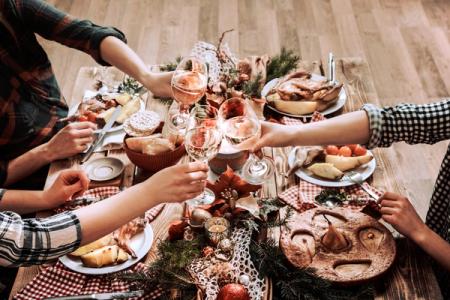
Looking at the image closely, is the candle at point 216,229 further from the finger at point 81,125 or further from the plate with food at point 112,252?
the finger at point 81,125

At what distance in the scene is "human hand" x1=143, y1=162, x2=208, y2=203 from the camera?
1314 millimetres

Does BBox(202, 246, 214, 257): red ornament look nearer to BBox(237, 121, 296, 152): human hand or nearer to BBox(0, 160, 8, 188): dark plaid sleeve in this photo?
BBox(237, 121, 296, 152): human hand

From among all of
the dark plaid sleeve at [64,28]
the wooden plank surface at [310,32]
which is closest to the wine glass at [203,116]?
the dark plaid sleeve at [64,28]

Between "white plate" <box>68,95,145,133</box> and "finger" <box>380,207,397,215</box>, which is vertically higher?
"finger" <box>380,207,397,215</box>

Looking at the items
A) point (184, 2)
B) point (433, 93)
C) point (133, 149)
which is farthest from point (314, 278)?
point (184, 2)

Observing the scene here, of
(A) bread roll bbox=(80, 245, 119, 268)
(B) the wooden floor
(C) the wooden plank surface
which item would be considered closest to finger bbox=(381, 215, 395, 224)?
(A) bread roll bbox=(80, 245, 119, 268)

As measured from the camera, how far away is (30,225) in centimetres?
123

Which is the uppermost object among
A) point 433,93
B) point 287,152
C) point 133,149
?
point 133,149

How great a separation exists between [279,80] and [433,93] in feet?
5.79

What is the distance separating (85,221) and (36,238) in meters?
0.12

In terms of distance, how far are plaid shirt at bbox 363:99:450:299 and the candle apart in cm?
51

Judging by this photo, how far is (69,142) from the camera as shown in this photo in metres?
1.68

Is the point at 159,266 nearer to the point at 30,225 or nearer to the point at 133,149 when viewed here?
the point at 30,225

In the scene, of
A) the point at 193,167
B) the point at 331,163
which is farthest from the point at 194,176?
the point at 331,163
